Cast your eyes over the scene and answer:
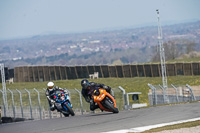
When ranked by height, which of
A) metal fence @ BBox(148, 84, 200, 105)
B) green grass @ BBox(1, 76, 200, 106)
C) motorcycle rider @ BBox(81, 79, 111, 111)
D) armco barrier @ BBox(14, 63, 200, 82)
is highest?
motorcycle rider @ BBox(81, 79, 111, 111)

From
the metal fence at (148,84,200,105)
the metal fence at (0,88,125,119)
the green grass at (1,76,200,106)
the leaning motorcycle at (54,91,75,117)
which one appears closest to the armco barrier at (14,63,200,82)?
the green grass at (1,76,200,106)

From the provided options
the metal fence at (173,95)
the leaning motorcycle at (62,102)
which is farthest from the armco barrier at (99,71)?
the leaning motorcycle at (62,102)

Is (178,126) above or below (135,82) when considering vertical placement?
above

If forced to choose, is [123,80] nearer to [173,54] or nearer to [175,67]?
[175,67]

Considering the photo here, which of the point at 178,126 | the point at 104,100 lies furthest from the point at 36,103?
the point at 178,126

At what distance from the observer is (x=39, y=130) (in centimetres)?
1597

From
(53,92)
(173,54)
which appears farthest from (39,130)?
(173,54)

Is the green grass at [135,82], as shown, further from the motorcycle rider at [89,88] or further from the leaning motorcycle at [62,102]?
the motorcycle rider at [89,88]

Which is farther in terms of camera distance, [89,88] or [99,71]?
[99,71]

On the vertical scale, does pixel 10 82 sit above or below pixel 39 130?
below

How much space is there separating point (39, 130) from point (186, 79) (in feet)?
140

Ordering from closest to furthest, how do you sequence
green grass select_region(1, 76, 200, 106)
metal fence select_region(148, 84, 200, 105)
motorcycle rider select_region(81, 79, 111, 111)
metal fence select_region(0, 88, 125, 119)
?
1. motorcycle rider select_region(81, 79, 111, 111)
2. metal fence select_region(0, 88, 125, 119)
3. metal fence select_region(148, 84, 200, 105)
4. green grass select_region(1, 76, 200, 106)

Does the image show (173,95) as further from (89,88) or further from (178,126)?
(178,126)

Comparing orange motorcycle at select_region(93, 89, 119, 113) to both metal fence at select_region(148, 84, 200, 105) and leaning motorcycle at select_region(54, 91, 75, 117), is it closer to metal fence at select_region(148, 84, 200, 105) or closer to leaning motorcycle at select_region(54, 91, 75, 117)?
leaning motorcycle at select_region(54, 91, 75, 117)
